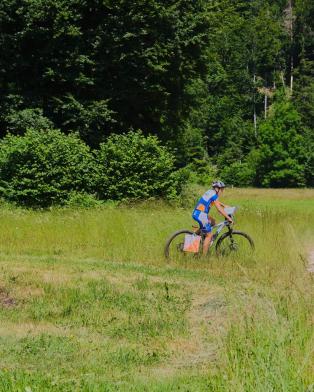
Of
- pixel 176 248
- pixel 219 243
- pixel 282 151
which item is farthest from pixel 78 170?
pixel 282 151

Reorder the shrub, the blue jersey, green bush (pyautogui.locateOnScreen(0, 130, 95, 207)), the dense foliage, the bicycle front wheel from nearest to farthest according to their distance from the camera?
the blue jersey < the bicycle front wheel < green bush (pyautogui.locateOnScreen(0, 130, 95, 207)) < the dense foliage < the shrub

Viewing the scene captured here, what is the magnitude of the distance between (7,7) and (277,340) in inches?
879

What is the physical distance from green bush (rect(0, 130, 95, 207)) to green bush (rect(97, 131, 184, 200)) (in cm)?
119

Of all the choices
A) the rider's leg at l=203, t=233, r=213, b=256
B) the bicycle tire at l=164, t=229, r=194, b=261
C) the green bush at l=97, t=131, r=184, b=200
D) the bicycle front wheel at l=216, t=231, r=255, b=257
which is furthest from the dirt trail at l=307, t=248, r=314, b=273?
the green bush at l=97, t=131, r=184, b=200

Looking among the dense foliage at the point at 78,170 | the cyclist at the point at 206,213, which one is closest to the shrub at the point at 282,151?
the dense foliage at the point at 78,170

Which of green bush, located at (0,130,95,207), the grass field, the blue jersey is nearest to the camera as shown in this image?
the grass field

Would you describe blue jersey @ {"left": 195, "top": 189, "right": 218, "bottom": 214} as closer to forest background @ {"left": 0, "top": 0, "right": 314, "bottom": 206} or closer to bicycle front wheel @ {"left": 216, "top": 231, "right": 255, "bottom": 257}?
bicycle front wheel @ {"left": 216, "top": 231, "right": 255, "bottom": 257}

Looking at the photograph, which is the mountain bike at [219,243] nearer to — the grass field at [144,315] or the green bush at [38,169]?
the grass field at [144,315]

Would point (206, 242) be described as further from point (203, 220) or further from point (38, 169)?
point (38, 169)

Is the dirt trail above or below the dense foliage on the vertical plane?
below

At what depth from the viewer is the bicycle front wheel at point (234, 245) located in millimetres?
13211

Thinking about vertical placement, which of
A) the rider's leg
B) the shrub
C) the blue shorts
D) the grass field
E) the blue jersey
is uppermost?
the shrub

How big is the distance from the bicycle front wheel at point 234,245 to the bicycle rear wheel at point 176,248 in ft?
2.08

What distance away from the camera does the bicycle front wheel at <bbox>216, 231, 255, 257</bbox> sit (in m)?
13.2
